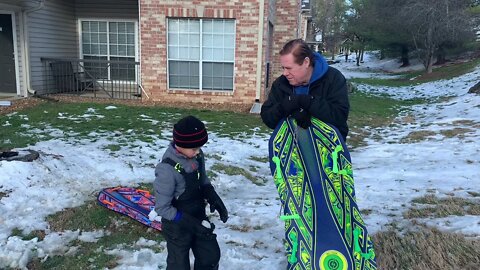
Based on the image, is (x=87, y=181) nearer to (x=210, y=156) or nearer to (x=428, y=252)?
(x=210, y=156)

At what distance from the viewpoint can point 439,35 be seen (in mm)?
28875

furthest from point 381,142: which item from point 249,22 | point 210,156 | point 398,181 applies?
point 249,22

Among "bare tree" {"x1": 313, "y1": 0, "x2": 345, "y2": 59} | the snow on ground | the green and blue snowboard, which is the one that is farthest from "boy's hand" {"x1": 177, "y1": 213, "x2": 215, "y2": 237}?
"bare tree" {"x1": 313, "y1": 0, "x2": 345, "y2": 59}

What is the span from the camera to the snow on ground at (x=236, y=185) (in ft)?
12.3

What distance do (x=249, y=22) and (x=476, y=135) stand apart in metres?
6.26

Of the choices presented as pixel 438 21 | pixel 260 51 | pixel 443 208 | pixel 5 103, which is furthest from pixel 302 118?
pixel 438 21

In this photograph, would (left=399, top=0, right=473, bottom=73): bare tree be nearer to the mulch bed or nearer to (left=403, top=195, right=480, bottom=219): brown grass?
the mulch bed

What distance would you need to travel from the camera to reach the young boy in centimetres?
279

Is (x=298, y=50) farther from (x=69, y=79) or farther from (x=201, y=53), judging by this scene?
(x=69, y=79)

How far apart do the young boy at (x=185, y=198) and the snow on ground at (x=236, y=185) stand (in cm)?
63

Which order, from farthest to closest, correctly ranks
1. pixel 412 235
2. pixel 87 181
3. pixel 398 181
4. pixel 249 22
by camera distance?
pixel 249 22
pixel 398 181
pixel 87 181
pixel 412 235

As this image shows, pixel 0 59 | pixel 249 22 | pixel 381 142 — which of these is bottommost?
pixel 381 142

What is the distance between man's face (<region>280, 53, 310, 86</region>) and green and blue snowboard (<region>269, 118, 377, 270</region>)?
27cm

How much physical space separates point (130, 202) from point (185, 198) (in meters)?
1.72
